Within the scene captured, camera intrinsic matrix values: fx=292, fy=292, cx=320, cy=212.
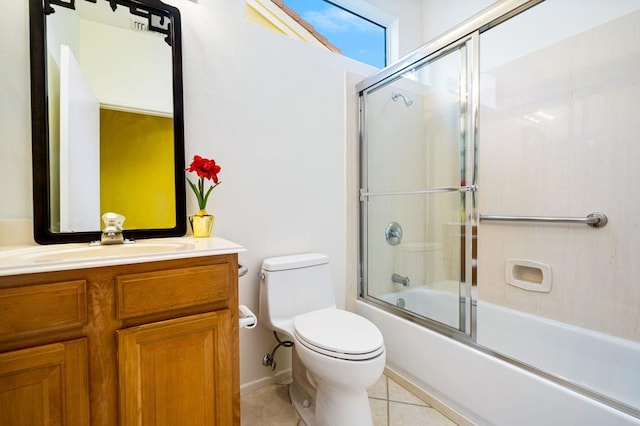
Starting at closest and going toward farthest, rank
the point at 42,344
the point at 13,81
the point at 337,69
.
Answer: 1. the point at 42,344
2. the point at 13,81
3. the point at 337,69

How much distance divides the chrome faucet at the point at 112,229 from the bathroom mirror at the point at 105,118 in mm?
97

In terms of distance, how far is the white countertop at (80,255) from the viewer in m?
0.76

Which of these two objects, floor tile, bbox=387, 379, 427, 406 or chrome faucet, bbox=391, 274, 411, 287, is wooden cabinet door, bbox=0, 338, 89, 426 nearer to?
floor tile, bbox=387, 379, 427, 406

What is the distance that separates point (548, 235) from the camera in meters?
1.69

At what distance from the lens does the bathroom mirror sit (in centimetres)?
115

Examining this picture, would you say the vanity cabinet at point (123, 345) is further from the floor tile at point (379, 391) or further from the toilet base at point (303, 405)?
the floor tile at point (379, 391)

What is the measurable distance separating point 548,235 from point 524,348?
65 cm

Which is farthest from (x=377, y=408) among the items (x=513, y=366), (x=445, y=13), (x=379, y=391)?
(x=445, y=13)

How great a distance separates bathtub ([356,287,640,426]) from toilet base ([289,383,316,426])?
0.56m

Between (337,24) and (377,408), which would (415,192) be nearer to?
(377,408)

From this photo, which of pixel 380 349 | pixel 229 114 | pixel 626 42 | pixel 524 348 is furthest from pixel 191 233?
pixel 626 42

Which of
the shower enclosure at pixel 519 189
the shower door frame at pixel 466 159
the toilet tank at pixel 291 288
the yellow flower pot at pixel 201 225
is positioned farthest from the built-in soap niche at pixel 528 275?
the yellow flower pot at pixel 201 225

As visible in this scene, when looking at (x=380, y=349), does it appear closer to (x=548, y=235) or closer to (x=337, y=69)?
(x=548, y=235)

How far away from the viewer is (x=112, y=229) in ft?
3.80
